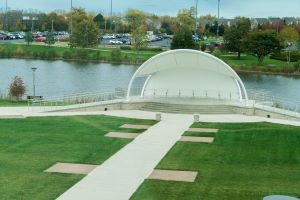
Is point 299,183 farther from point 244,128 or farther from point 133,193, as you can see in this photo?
point 244,128

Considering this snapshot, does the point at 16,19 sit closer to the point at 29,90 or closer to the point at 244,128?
the point at 29,90

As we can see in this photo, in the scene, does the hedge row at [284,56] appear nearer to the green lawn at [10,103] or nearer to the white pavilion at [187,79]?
the white pavilion at [187,79]

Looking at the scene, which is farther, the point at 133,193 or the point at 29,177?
the point at 29,177

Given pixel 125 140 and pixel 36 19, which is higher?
pixel 36 19

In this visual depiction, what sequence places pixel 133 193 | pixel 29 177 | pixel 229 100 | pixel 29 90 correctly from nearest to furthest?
pixel 133 193, pixel 29 177, pixel 229 100, pixel 29 90

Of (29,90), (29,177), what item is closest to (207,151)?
(29,177)

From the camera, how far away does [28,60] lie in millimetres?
95312

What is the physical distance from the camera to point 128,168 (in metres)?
21.8

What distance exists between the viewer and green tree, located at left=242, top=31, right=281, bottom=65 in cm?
8588

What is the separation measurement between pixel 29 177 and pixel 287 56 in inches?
3044

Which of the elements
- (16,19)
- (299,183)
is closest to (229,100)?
(299,183)

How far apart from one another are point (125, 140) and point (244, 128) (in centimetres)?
782

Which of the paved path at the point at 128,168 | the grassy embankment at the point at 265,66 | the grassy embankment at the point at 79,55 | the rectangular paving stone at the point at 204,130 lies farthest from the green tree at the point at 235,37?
the paved path at the point at 128,168

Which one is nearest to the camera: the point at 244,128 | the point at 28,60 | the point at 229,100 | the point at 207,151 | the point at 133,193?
the point at 133,193
